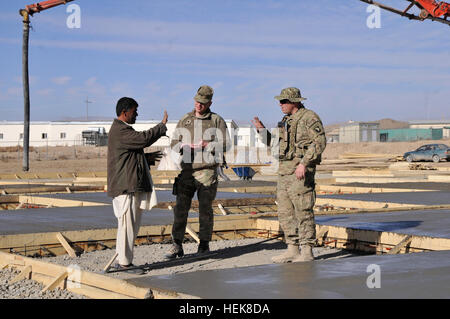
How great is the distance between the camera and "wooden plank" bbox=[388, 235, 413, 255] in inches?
313

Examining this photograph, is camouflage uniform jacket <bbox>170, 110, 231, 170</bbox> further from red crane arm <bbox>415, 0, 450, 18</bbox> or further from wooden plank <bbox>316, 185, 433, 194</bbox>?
red crane arm <bbox>415, 0, 450, 18</bbox>

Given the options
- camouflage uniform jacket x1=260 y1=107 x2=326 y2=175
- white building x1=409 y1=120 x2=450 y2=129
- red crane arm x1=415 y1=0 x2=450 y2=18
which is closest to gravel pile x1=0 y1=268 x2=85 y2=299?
camouflage uniform jacket x1=260 y1=107 x2=326 y2=175

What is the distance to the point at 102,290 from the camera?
216 inches

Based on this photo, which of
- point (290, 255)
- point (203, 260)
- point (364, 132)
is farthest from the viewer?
point (364, 132)

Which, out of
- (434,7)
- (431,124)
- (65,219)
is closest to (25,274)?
(65,219)

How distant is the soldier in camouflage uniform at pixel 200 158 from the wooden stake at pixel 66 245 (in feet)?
4.24

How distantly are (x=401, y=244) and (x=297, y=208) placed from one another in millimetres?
1550

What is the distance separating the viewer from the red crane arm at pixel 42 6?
32594 mm

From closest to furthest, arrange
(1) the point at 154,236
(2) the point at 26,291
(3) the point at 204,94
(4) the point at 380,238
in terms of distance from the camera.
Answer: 1. (2) the point at 26,291
2. (3) the point at 204,94
3. (4) the point at 380,238
4. (1) the point at 154,236

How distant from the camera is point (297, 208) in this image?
7309 mm

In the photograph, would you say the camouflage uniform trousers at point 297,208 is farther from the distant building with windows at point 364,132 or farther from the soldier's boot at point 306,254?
the distant building with windows at point 364,132

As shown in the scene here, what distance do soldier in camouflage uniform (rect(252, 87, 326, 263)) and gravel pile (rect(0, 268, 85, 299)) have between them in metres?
2.51

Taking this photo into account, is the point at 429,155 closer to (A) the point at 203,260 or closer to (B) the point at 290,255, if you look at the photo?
(A) the point at 203,260
